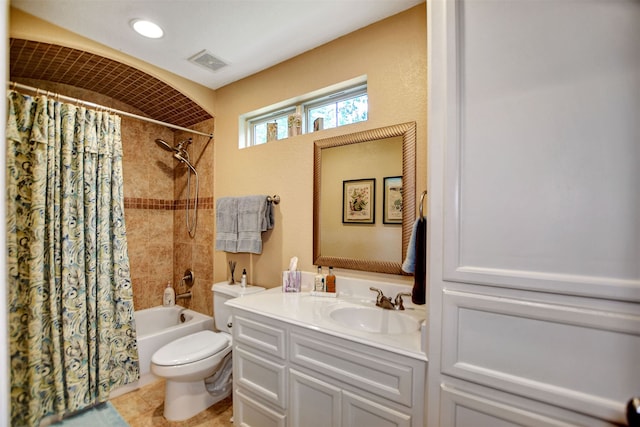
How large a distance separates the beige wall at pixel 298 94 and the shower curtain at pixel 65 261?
31.5 inches

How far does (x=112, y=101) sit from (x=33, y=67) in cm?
57

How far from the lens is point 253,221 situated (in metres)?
2.10

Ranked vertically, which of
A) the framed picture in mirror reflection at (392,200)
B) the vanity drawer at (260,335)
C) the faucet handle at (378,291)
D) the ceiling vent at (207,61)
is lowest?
the vanity drawer at (260,335)

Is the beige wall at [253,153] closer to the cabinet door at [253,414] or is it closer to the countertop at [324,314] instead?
the countertop at [324,314]

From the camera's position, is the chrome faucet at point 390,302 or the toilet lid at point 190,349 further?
the toilet lid at point 190,349

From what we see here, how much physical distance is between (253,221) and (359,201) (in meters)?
0.83

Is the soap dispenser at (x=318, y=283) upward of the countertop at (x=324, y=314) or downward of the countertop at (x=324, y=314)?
upward

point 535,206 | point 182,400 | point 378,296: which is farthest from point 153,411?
point 535,206

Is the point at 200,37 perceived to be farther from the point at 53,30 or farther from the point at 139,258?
the point at 139,258

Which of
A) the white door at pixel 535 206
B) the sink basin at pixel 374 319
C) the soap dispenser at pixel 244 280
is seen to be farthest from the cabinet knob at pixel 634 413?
the soap dispenser at pixel 244 280

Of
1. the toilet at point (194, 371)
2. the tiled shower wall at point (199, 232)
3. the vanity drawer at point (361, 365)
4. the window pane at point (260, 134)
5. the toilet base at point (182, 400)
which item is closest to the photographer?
the vanity drawer at point (361, 365)

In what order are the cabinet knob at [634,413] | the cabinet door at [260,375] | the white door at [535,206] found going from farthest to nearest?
the cabinet door at [260,375] → the white door at [535,206] → the cabinet knob at [634,413]

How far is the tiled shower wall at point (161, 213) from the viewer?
2.58 meters

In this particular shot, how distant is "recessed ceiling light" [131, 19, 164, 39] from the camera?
5.42 feet
